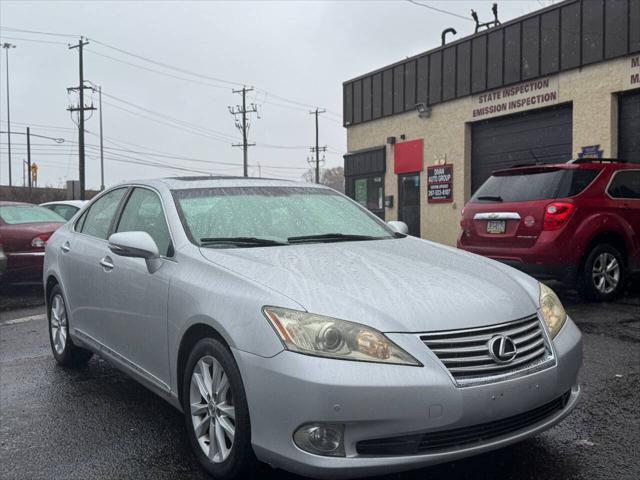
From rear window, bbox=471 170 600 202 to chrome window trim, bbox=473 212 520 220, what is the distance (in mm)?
185

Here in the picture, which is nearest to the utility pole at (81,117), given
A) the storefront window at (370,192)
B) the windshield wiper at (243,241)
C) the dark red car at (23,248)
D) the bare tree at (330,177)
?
the storefront window at (370,192)

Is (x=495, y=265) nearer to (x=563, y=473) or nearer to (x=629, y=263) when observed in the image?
(x=563, y=473)

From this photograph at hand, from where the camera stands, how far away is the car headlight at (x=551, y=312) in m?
3.05

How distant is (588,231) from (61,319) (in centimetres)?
552

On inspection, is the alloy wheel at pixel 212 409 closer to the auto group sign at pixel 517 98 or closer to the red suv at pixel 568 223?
the red suv at pixel 568 223

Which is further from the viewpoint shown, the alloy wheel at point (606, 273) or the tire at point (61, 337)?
the alloy wheel at point (606, 273)

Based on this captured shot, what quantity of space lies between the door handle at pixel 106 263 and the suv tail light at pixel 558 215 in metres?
4.96

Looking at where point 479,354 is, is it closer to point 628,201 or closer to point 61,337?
point 61,337

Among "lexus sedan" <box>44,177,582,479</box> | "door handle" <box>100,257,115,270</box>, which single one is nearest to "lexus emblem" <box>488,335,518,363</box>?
"lexus sedan" <box>44,177,582,479</box>

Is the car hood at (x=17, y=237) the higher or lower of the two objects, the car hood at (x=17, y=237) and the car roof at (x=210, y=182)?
the lower

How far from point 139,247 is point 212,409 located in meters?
0.99

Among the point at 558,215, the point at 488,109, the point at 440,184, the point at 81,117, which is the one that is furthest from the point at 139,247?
the point at 81,117

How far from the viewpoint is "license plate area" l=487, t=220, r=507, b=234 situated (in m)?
7.71

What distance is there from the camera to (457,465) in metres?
3.09
